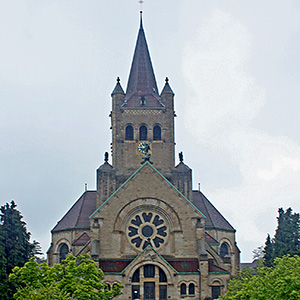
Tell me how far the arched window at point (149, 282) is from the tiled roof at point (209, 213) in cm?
1578

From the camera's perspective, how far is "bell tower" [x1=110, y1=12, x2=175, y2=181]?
69250 mm

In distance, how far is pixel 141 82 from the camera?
7506 centimetres

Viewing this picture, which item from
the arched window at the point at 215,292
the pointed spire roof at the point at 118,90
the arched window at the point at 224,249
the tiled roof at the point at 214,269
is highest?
the pointed spire roof at the point at 118,90

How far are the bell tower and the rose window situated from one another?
12.9 m

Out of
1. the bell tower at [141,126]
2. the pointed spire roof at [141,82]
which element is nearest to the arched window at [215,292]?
the bell tower at [141,126]

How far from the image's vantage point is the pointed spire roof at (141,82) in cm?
7256

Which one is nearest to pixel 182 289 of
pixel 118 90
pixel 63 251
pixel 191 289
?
pixel 191 289

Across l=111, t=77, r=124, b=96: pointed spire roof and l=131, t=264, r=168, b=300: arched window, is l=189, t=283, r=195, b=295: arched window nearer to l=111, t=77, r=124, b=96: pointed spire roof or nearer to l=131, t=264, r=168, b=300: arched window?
l=131, t=264, r=168, b=300: arched window

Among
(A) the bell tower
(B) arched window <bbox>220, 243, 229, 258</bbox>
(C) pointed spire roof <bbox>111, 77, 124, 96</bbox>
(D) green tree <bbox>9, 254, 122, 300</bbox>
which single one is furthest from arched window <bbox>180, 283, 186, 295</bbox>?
(C) pointed spire roof <bbox>111, 77, 124, 96</bbox>

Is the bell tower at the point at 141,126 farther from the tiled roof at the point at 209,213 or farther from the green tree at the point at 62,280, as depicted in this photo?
the green tree at the point at 62,280

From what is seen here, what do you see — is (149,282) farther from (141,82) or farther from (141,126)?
(141,82)

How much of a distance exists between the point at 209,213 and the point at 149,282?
18464 millimetres

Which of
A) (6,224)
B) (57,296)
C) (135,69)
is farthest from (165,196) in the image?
(135,69)

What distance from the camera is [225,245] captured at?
2689 inches
